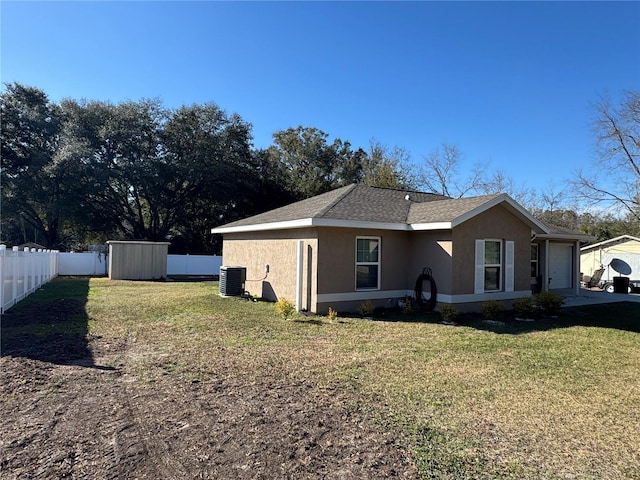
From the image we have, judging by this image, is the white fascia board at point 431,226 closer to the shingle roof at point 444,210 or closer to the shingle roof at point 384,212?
the shingle roof at point 384,212

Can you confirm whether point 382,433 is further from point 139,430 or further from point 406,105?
point 406,105

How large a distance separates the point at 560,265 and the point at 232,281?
13.5m

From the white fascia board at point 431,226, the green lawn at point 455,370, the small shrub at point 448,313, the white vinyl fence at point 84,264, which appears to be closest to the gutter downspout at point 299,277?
the green lawn at point 455,370

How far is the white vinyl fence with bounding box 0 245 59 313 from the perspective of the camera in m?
8.95

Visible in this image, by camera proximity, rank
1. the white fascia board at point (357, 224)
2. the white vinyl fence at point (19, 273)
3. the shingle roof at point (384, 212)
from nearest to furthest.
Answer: the white vinyl fence at point (19, 273) < the white fascia board at point (357, 224) < the shingle roof at point (384, 212)

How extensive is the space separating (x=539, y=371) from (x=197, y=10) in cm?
1106

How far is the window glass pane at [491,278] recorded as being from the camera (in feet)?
37.0

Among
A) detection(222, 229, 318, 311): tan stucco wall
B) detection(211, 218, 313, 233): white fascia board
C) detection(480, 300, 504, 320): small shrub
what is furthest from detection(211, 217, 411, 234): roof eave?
detection(480, 300, 504, 320): small shrub

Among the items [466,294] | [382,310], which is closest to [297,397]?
[382,310]

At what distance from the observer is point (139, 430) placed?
3574 millimetres

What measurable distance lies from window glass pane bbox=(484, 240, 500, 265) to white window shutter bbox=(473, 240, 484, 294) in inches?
9.7

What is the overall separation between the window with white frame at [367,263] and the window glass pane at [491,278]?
3.16 metres

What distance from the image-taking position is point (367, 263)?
1095 cm

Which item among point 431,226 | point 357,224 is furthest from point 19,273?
point 431,226
